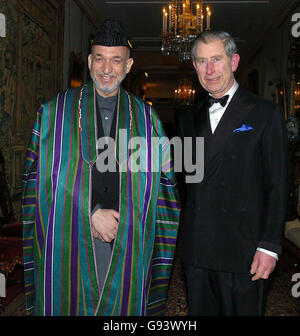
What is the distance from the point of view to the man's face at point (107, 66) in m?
2.15

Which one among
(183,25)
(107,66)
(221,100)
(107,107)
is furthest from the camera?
(183,25)

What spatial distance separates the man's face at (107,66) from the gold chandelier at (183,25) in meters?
3.11

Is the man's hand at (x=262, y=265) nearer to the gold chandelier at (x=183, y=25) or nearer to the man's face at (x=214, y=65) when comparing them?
the man's face at (x=214, y=65)

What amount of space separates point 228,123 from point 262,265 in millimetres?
694

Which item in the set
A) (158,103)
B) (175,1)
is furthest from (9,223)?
(158,103)

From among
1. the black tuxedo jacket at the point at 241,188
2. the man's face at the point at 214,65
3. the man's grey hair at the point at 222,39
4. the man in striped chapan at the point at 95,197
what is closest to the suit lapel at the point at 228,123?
the black tuxedo jacket at the point at 241,188

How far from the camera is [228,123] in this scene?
77.0 inches

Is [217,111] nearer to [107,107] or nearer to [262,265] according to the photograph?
[107,107]

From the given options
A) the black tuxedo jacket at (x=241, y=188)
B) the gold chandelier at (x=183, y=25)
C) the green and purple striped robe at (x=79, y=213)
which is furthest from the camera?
the gold chandelier at (x=183, y=25)

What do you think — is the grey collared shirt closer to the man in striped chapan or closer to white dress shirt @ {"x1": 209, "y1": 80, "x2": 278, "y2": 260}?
the man in striped chapan

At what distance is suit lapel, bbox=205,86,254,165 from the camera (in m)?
1.94

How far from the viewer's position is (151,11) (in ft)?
25.6

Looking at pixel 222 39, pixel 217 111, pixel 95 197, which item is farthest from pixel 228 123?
pixel 95 197

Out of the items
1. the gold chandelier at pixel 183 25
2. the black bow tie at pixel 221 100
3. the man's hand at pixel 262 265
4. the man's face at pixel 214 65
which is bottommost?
the man's hand at pixel 262 265
